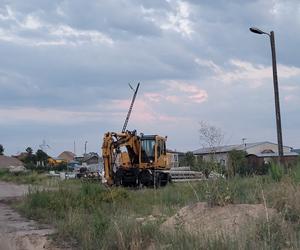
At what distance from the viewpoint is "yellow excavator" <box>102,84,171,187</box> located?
108ft

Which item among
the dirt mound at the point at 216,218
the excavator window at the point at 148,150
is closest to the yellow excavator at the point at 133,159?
the excavator window at the point at 148,150

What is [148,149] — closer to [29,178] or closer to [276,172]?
[276,172]

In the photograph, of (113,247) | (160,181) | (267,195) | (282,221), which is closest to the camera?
(282,221)

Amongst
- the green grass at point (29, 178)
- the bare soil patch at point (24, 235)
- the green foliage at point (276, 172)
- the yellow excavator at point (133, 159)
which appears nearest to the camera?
A: the bare soil patch at point (24, 235)

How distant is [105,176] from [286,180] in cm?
2286

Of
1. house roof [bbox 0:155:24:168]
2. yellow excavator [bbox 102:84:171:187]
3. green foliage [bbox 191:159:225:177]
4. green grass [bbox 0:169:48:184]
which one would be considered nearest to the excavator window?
yellow excavator [bbox 102:84:171:187]

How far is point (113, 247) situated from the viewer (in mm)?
9852

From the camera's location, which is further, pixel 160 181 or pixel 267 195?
pixel 160 181

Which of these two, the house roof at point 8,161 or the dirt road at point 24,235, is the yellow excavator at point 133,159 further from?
the house roof at point 8,161

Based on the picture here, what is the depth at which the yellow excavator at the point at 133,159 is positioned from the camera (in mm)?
32938

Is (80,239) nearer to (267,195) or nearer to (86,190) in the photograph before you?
(267,195)

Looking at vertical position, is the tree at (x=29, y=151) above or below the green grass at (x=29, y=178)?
above

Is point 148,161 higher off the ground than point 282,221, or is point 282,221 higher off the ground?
point 148,161

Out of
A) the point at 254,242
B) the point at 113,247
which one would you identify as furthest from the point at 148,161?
the point at 254,242
